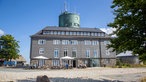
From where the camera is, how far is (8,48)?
60.7 m

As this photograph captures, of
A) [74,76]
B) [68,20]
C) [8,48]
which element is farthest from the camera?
[68,20]

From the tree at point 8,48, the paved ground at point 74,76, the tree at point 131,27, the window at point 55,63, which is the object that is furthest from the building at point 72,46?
the tree at point 131,27

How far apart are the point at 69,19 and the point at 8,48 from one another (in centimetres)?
2269

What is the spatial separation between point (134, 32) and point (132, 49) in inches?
48.4

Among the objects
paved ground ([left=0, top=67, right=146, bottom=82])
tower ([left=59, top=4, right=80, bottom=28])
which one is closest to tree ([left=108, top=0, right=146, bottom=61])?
paved ground ([left=0, top=67, right=146, bottom=82])

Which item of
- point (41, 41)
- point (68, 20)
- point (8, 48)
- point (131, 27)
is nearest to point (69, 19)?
point (68, 20)

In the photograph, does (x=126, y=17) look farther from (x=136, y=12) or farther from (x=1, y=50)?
(x=1, y=50)

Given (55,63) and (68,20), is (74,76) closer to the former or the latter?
(55,63)

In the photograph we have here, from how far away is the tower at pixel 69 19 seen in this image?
69.3m

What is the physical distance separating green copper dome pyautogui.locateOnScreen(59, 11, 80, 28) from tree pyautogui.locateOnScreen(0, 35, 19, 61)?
17.7 m

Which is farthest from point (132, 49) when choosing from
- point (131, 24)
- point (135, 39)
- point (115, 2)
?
point (115, 2)

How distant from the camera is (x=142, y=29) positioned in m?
13.9

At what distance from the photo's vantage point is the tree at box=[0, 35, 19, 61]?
196 ft

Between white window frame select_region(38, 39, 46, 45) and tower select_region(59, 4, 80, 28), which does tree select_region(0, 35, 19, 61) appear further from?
tower select_region(59, 4, 80, 28)
